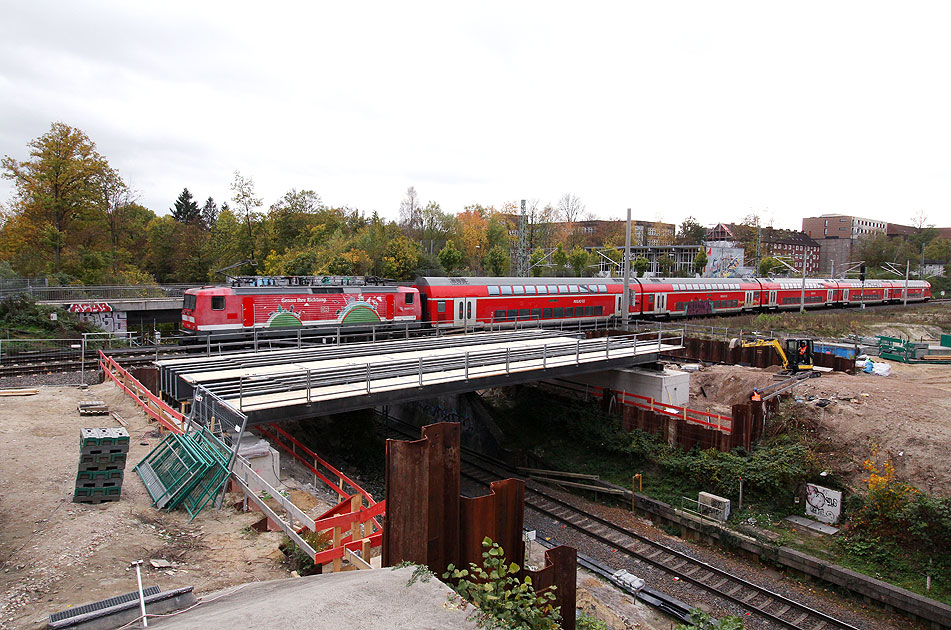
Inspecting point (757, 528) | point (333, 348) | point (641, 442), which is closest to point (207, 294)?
point (333, 348)

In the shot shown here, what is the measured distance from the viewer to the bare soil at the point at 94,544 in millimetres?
6535

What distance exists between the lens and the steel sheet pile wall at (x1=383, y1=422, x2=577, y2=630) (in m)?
7.37

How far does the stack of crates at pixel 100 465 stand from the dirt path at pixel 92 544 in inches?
7.4

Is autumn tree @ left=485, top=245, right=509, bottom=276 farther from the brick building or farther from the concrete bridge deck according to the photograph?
the brick building

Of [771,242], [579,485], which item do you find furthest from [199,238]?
[771,242]

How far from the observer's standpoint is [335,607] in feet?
18.5

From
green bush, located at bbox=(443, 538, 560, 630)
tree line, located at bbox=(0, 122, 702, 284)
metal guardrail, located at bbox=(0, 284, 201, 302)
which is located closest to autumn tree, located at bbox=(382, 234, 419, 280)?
tree line, located at bbox=(0, 122, 702, 284)

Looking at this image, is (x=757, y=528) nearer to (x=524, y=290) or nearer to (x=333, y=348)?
(x=333, y=348)

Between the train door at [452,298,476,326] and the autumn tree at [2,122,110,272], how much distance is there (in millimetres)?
31311

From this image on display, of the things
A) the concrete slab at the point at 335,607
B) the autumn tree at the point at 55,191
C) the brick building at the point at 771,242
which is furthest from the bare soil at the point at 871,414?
the brick building at the point at 771,242

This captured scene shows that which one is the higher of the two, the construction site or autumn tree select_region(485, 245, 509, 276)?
autumn tree select_region(485, 245, 509, 276)

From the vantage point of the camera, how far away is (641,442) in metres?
22.1

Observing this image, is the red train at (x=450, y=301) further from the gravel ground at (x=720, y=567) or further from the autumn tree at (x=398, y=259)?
the autumn tree at (x=398, y=259)

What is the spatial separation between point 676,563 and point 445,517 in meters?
11.0
